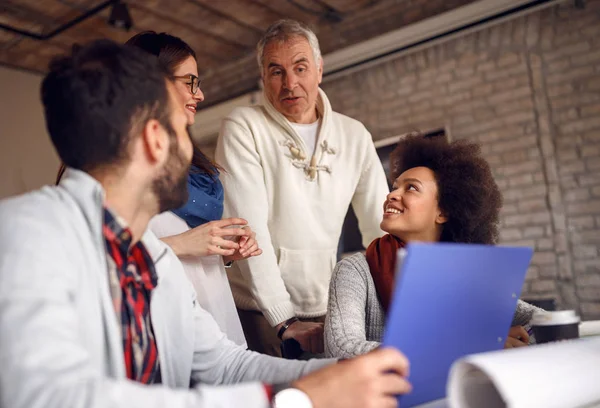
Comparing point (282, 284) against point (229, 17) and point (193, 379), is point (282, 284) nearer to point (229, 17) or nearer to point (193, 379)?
point (193, 379)

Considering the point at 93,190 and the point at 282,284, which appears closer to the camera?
the point at 93,190

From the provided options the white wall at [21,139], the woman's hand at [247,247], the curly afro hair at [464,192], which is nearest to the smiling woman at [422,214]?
the curly afro hair at [464,192]

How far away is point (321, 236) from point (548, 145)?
2.67m

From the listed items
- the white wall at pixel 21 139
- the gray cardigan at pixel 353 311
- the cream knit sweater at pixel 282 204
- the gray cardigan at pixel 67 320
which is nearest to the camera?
the gray cardigan at pixel 67 320

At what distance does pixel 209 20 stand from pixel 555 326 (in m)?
4.36

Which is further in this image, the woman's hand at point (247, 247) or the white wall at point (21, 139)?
the white wall at point (21, 139)

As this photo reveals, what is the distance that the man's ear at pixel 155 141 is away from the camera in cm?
91

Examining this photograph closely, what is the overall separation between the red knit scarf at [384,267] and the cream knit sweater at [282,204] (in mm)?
377

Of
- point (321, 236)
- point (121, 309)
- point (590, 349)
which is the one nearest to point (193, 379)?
point (121, 309)

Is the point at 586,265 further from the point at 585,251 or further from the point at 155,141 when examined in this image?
the point at 155,141

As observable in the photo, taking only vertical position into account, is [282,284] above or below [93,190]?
below

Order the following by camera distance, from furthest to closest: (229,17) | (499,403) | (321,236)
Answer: (229,17) < (321,236) < (499,403)

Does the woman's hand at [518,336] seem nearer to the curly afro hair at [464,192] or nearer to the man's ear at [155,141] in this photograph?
the curly afro hair at [464,192]

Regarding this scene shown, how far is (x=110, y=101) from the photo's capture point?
2.83 ft
